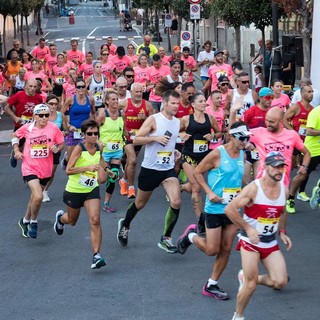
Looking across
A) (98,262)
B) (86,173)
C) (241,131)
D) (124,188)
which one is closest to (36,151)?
(86,173)

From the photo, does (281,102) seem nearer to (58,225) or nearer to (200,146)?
(200,146)

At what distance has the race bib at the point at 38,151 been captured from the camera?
36.6 ft

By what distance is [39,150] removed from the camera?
36.6ft

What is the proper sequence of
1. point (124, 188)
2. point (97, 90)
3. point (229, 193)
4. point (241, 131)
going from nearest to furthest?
1. point (241, 131)
2. point (229, 193)
3. point (124, 188)
4. point (97, 90)

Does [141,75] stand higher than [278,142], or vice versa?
[278,142]

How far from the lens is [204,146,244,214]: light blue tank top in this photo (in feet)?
28.4

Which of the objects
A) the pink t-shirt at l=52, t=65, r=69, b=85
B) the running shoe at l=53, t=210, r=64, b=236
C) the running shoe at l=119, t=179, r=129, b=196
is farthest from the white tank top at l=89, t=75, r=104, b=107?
the running shoe at l=53, t=210, r=64, b=236

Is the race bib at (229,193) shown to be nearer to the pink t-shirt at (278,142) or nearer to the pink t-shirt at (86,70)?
the pink t-shirt at (278,142)

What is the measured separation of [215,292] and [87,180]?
2.12 meters

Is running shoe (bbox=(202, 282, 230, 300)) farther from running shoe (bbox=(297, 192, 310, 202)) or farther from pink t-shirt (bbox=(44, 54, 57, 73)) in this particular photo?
pink t-shirt (bbox=(44, 54, 57, 73))

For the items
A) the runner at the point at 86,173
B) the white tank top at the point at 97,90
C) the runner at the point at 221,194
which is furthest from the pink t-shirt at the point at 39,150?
the white tank top at the point at 97,90

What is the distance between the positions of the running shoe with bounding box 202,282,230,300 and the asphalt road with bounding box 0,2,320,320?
0.08m

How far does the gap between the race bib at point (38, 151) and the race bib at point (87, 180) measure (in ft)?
Answer: 5.01

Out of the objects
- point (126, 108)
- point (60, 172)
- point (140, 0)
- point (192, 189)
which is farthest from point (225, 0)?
point (140, 0)
